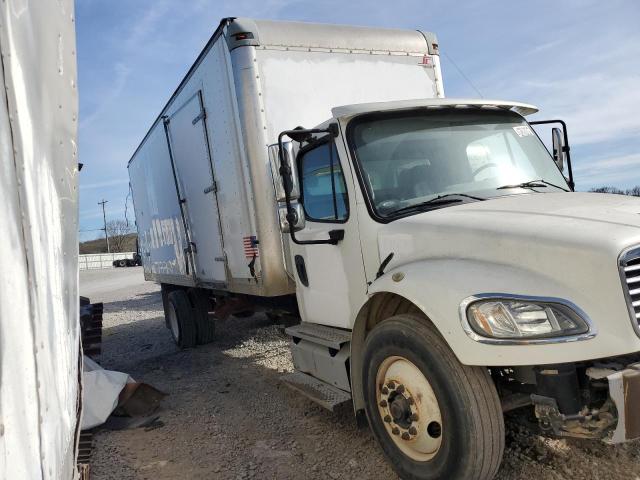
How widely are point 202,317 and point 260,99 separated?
4.44 m

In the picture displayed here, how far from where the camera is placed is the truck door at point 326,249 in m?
3.76

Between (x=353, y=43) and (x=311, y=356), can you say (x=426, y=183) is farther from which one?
(x=353, y=43)

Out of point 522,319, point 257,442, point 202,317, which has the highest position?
point 522,319

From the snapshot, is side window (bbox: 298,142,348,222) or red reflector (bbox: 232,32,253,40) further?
red reflector (bbox: 232,32,253,40)

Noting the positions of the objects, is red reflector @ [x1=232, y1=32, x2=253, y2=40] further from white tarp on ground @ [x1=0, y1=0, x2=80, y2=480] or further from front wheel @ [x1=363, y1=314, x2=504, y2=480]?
front wheel @ [x1=363, y1=314, x2=504, y2=480]

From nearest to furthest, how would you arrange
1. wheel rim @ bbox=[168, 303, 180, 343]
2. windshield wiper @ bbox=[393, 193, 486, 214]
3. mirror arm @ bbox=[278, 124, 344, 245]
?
windshield wiper @ bbox=[393, 193, 486, 214], mirror arm @ bbox=[278, 124, 344, 245], wheel rim @ bbox=[168, 303, 180, 343]

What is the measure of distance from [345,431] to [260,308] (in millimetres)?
2329

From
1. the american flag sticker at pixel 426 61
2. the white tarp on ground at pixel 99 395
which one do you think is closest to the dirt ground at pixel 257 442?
the white tarp on ground at pixel 99 395

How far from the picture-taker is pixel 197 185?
21.1 feet

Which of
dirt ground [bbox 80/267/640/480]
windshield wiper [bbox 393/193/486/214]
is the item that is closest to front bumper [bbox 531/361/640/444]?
dirt ground [bbox 80/267/640/480]

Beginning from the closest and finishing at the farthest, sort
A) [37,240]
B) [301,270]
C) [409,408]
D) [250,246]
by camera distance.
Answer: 1. [37,240]
2. [409,408]
3. [301,270]
4. [250,246]

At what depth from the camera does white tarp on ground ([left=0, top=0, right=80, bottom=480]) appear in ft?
5.04

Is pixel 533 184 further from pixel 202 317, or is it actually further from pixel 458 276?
pixel 202 317

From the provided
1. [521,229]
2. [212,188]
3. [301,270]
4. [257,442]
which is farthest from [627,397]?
[212,188]
